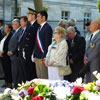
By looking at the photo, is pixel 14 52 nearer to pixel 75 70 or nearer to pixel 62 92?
pixel 75 70

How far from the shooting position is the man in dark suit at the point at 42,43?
755 centimetres

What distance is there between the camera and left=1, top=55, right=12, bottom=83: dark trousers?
9.19 meters

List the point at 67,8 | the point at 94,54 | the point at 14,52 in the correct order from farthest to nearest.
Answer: the point at 67,8
the point at 14,52
the point at 94,54

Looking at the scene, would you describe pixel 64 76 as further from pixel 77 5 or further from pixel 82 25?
pixel 77 5

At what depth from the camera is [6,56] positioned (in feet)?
29.9

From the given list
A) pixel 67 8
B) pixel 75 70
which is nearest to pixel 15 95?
pixel 75 70

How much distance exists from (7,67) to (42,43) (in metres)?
2.02

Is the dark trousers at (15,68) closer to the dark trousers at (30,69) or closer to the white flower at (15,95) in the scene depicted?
the dark trousers at (30,69)

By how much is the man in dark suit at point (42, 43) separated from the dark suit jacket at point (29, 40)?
212 mm

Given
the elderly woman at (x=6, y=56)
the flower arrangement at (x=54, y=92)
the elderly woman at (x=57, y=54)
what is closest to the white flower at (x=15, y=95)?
the flower arrangement at (x=54, y=92)

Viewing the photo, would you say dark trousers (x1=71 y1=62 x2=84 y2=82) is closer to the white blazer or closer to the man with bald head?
the white blazer

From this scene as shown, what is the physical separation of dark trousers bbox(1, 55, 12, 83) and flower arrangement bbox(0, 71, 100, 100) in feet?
19.1

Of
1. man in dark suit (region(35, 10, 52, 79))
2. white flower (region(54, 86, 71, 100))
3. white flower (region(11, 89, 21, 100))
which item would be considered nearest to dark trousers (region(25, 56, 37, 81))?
man in dark suit (region(35, 10, 52, 79))

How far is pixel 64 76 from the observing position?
7.56 meters
